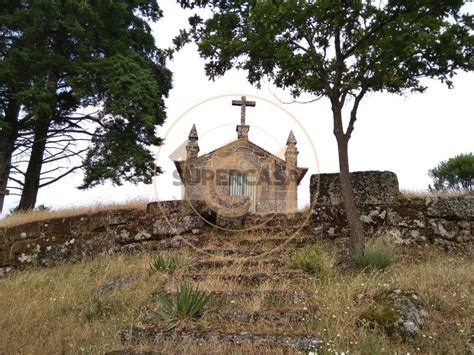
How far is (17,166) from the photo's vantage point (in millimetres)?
11680

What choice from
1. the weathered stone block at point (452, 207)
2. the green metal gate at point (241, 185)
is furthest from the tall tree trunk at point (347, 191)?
the green metal gate at point (241, 185)

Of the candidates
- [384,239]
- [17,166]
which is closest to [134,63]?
[17,166]

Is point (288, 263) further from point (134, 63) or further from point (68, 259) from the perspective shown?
point (134, 63)

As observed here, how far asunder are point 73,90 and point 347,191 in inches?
349

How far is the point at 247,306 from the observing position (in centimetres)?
393

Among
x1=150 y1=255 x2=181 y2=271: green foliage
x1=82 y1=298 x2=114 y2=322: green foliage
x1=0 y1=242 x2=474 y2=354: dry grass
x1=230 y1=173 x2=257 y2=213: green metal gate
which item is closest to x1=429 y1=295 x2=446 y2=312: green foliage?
x1=0 y1=242 x2=474 y2=354: dry grass

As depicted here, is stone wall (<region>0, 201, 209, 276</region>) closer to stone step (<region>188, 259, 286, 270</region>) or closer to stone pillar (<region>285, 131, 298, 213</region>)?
stone step (<region>188, 259, 286, 270</region>)

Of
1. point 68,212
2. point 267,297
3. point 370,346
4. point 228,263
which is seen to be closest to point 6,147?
point 68,212

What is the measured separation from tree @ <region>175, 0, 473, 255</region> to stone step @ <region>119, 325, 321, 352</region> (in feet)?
7.98

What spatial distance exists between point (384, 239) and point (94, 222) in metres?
5.27

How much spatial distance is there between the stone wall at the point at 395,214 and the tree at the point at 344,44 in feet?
4.05

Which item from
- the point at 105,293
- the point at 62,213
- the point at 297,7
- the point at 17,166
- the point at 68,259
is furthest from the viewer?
the point at 17,166

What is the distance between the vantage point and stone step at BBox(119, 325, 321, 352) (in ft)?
10.3

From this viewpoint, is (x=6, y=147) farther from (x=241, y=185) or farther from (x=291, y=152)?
(x=291, y=152)
